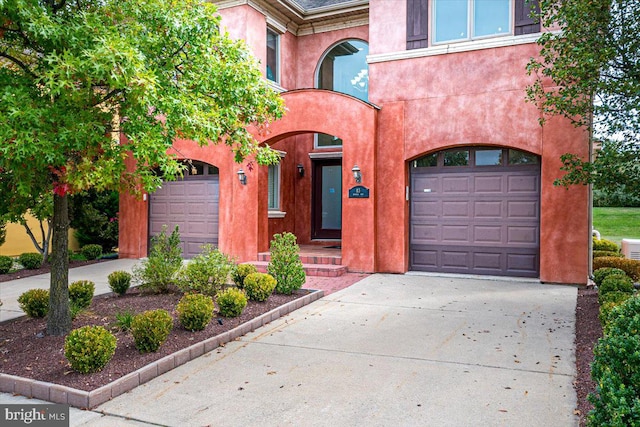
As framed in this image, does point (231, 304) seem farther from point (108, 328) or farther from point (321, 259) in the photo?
point (321, 259)

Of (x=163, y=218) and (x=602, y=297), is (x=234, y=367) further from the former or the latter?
(x=163, y=218)

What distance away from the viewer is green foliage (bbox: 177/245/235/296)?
23.8 feet

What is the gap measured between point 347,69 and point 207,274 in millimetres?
9117

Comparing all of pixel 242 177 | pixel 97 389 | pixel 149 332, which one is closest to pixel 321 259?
pixel 242 177

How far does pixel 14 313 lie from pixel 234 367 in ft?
13.7

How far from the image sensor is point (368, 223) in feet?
35.1

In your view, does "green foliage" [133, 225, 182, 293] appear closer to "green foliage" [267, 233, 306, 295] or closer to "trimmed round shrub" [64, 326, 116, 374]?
"green foliage" [267, 233, 306, 295]

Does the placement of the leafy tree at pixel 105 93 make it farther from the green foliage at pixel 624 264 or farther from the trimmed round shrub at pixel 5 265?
the green foliage at pixel 624 264

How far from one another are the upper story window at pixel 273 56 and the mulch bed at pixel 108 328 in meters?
8.22

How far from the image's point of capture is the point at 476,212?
10250 millimetres

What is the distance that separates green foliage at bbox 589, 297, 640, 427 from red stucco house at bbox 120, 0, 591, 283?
6905 millimetres

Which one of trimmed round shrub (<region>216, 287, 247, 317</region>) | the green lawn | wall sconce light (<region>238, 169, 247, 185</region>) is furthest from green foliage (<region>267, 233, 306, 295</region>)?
the green lawn

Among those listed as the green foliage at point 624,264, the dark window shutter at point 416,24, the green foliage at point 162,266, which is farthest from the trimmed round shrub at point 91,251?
the green foliage at point 624,264

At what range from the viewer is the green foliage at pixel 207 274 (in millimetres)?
7262
